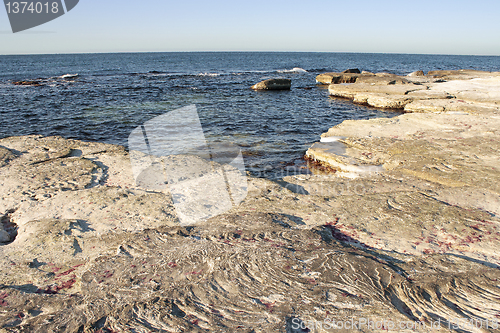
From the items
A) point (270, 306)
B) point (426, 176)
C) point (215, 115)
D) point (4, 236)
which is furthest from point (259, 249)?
point (215, 115)

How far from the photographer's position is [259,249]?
128 inches

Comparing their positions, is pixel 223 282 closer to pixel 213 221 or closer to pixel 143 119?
pixel 213 221

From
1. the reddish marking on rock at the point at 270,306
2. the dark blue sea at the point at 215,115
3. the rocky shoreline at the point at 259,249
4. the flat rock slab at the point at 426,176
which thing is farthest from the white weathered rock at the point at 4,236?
the dark blue sea at the point at 215,115

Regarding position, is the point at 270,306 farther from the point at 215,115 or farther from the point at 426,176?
the point at 215,115

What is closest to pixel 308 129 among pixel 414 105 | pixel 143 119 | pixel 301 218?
pixel 414 105

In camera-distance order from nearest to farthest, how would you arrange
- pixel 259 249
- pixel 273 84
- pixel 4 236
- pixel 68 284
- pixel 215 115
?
pixel 68 284, pixel 259 249, pixel 4 236, pixel 215 115, pixel 273 84

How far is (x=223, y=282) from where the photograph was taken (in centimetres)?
278

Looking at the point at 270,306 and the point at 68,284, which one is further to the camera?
the point at 68,284

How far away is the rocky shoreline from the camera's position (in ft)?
8.04

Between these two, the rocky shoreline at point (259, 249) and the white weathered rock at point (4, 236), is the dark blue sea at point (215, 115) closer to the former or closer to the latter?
the rocky shoreline at point (259, 249)

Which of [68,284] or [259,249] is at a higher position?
[259,249]

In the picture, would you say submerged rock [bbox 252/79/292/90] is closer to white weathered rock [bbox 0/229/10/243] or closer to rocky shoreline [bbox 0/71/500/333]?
rocky shoreline [bbox 0/71/500/333]

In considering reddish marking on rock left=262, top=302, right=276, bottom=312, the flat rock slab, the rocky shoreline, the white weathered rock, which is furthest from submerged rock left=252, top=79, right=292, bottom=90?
reddish marking on rock left=262, top=302, right=276, bottom=312

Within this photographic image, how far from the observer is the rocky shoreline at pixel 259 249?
245 centimetres
